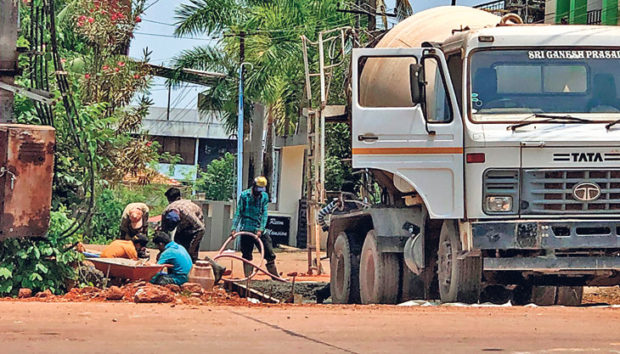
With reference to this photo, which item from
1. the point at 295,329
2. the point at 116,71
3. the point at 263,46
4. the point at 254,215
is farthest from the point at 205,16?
the point at 295,329

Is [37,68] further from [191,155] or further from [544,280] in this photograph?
[191,155]

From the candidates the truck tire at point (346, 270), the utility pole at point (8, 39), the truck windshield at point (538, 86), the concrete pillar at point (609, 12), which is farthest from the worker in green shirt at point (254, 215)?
the concrete pillar at point (609, 12)

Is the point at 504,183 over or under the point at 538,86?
under

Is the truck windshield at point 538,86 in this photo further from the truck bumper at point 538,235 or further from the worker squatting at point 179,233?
the worker squatting at point 179,233

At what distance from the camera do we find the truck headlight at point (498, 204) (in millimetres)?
10555

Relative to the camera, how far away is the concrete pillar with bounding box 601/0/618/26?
3015 centimetres

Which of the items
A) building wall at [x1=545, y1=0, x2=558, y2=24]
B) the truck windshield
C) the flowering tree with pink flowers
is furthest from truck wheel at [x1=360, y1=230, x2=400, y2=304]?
building wall at [x1=545, y1=0, x2=558, y2=24]

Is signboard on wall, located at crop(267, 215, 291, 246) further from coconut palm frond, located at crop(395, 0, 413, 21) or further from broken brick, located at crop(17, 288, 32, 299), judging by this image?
broken brick, located at crop(17, 288, 32, 299)

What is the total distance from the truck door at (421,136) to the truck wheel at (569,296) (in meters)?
2.36

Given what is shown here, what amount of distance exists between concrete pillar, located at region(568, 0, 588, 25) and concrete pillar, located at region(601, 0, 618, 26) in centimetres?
157

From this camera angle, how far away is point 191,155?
5609 centimetres

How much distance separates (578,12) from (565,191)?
24.6 m

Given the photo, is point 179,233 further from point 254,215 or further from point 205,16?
point 205,16

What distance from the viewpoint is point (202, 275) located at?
12547mm
